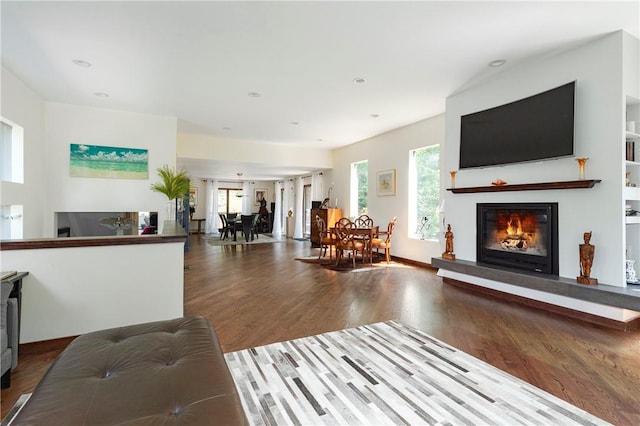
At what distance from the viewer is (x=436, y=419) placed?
1.63 m

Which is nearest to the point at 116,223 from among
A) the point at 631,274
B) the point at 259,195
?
the point at 631,274

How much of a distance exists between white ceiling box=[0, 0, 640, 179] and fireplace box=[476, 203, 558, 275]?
1.76 meters

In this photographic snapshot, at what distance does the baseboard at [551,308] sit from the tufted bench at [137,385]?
362 centimetres

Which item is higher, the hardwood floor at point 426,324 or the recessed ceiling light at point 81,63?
the recessed ceiling light at point 81,63

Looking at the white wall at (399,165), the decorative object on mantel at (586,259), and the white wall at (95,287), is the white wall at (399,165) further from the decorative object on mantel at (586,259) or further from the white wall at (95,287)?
the white wall at (95,287)

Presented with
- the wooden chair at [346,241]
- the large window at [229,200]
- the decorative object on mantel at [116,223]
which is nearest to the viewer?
the decorative object on mantel at [116,223]

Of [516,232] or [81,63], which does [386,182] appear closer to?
[516,232]

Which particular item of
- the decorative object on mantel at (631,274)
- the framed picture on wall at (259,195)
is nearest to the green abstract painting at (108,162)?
the decorative object on mantel at (631,274)

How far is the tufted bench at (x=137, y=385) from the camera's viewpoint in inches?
38.2

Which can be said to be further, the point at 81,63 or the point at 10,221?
the point at 10,221

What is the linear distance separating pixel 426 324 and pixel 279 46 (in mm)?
3192

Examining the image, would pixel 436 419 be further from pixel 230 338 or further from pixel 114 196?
pixel 114 196

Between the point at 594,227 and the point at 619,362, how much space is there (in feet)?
4.61

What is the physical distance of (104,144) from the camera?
16.9ft
